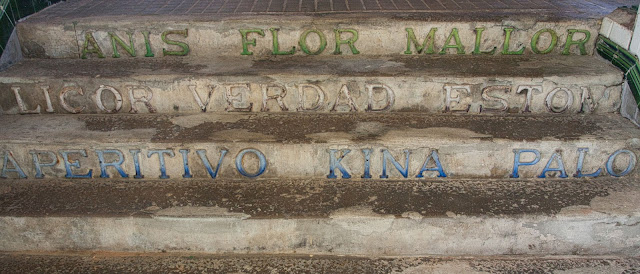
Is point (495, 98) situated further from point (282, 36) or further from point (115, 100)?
point (115, 100)

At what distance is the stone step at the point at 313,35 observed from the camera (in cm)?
347

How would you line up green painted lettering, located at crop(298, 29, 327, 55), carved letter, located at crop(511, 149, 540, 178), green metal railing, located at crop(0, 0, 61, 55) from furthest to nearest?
green painted lettering, located at crop(298, 29, 327, 55)
green metal railing, located at crop(0, 0, 61, 55)
carved letter, located at crop(511, 149, 540, 178)

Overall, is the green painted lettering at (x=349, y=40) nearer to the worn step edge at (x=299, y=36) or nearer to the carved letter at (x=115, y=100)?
the worn step edge at (x=299, y=36)

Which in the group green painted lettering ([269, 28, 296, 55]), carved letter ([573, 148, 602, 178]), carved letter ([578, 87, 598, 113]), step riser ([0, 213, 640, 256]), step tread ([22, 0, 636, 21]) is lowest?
step riser ([0, 213, 640, 256])

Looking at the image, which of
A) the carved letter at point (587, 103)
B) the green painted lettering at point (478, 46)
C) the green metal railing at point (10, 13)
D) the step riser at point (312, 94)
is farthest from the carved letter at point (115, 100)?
the carved letter at point (587, 103)

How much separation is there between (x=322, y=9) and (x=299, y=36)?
52 cm

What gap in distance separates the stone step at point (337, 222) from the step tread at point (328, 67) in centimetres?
80

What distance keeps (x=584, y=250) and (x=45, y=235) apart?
9.31ft

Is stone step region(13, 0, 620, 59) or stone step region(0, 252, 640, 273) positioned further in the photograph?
stone step region(13, 0, 620, 59)

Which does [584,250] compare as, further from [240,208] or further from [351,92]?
[240,208]

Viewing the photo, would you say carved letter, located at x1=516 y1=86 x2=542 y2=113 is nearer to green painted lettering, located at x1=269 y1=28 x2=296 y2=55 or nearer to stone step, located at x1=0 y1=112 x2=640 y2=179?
stone step, located at x1=0 y1=112 x2=640 y2=179

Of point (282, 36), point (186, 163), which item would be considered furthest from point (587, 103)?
point (186, 163)

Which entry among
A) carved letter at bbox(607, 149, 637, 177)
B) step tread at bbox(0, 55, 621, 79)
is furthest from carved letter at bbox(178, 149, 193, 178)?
carved letter at bbox(607, 149, 637, 177)

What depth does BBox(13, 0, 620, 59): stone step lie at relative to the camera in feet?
11.4
